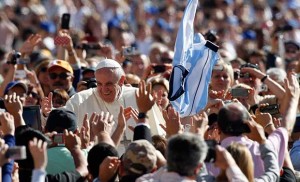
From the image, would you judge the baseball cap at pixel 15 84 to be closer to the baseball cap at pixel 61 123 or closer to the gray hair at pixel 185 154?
the baseball cap at pixel 61 123

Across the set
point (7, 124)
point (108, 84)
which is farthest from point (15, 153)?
point (108, 84)

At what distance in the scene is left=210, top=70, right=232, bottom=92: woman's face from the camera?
12.6 meters

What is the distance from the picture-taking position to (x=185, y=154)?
25.5 feet

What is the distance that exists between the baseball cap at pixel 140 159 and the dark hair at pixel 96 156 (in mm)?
282

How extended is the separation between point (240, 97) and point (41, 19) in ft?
33.7

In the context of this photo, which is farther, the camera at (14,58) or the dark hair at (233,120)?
the camera at (14,58)

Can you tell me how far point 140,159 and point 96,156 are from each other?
436 mm

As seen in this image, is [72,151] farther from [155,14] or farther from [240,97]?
[155,14]

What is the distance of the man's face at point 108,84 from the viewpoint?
37.4 ft

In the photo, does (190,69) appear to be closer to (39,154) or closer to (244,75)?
(244,75)

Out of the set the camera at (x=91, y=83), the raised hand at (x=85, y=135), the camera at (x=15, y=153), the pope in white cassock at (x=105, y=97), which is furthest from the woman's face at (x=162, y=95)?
the camera at (x=15, y=153)

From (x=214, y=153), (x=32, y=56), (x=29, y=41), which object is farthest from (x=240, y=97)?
(x=32, y=56)

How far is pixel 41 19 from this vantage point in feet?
71.0

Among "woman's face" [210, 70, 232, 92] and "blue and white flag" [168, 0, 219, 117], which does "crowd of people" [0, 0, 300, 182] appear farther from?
"blue and white flag" [168, 0, 219, 117]
